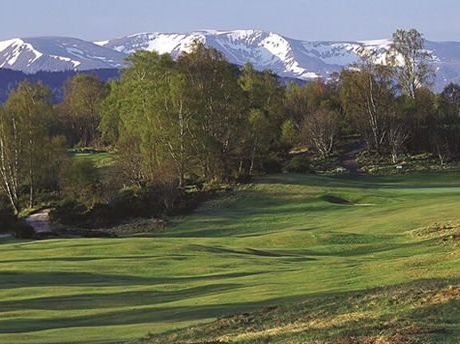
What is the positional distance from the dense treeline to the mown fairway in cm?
1100

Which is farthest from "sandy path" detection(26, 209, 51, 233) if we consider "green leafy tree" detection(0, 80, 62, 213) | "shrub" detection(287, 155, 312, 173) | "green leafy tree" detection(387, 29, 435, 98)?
"green leafy tree" detection(387, 29, 435, 98)

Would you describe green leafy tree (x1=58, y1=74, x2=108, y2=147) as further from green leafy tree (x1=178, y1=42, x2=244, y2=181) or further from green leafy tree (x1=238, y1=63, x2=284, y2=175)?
green leafy tree (x1=178, y1=42, x2=244, y2=181)

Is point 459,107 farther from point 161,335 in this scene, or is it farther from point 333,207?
point 161,335

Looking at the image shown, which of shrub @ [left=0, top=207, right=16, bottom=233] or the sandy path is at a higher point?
shrub @ [left=0, top=207, right=16, bottom=233]

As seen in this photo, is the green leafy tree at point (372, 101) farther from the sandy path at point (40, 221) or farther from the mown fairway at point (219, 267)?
the sandy path at point (40, 221)

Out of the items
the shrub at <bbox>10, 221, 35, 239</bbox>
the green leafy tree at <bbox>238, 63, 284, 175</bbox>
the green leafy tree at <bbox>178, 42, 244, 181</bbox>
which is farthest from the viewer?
the green leafy tree at <bbox>238, 63, 284, 175</bbox>

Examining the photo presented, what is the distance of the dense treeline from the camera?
69.6m

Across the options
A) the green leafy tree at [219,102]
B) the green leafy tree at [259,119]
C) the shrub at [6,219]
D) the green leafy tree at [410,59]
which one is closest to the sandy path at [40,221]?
the shrub at [6,219]

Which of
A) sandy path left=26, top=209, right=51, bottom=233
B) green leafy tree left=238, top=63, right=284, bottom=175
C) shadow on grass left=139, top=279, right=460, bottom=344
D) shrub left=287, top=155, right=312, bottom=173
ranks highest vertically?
green leafy tree left=238, top=63, right=284, bottom=175

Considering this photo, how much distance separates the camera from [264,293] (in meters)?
26.2

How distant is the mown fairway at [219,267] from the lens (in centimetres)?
2434

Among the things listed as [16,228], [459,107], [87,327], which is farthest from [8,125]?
[459,107]

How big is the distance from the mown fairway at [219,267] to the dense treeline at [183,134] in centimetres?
1100

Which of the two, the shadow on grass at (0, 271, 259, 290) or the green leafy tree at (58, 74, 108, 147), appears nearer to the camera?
the shadow on grass at (0, 271, 259, 290)
